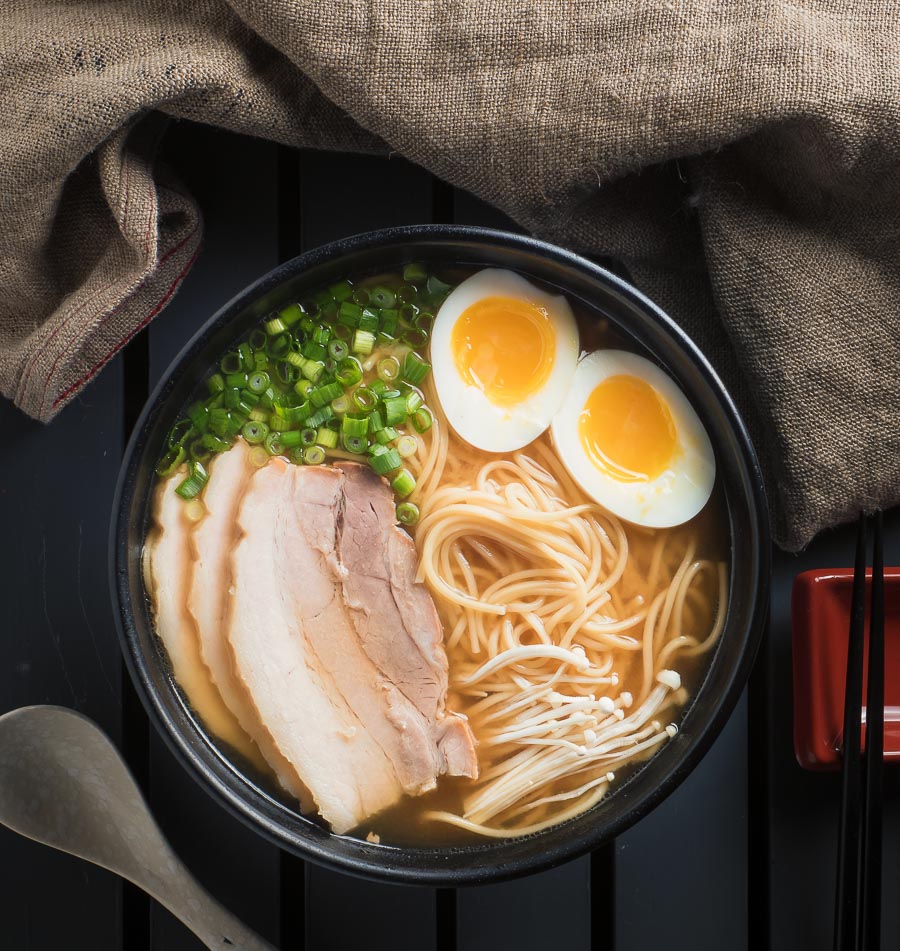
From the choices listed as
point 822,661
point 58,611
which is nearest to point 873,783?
point 822,661

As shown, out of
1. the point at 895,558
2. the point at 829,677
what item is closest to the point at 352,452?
the point at 829,677

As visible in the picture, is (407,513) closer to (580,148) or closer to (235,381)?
(235,381)

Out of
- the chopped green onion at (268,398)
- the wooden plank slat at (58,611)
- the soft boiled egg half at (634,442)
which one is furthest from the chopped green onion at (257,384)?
the soft boiled egg half at (634,442)

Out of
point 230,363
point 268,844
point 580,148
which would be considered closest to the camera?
point 580,148

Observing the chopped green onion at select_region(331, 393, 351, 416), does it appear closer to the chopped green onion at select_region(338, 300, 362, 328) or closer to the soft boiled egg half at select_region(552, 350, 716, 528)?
the chopped green onion at select_region(338, 300, 362, 328)

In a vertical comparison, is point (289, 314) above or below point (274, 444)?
above
